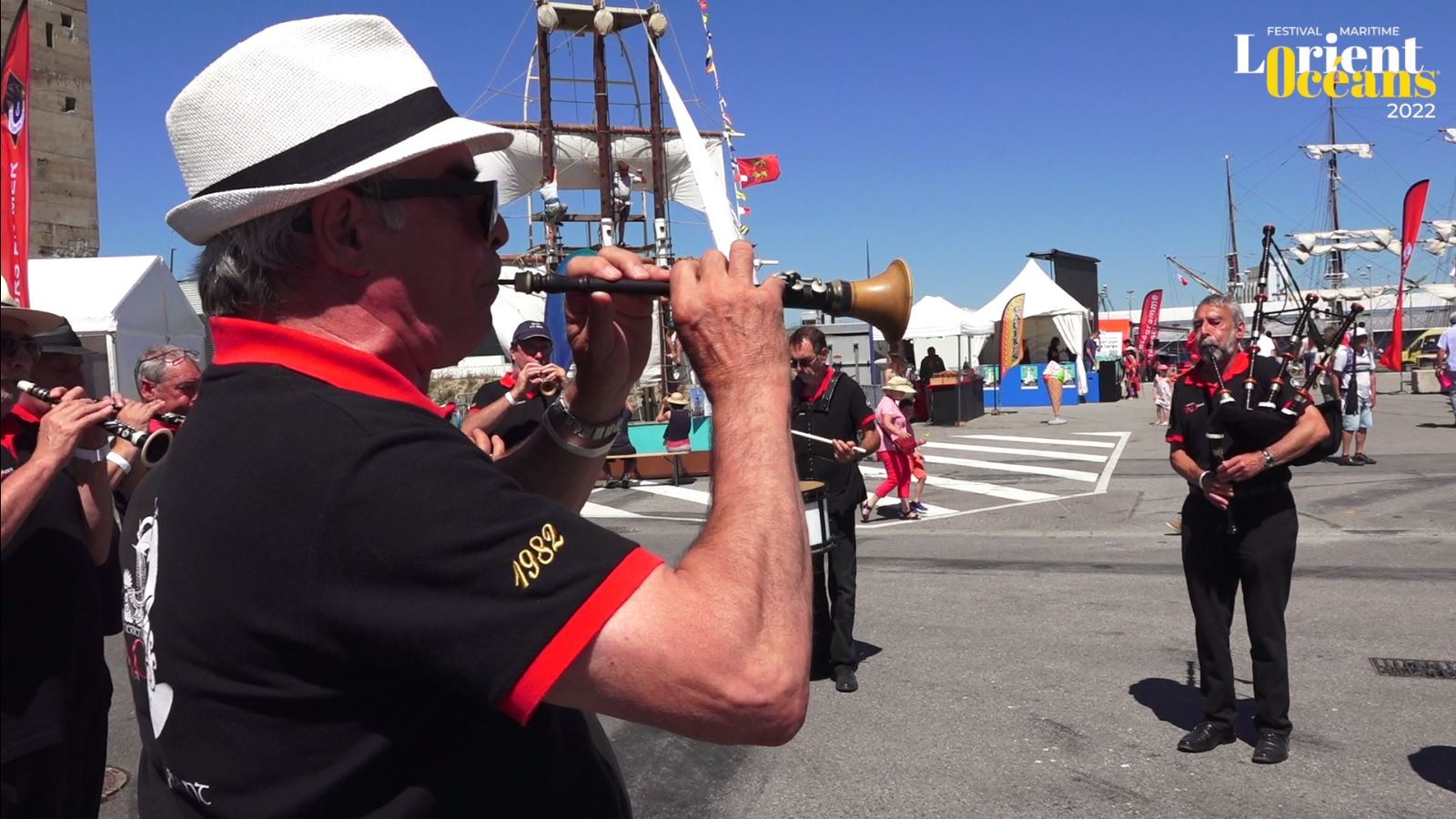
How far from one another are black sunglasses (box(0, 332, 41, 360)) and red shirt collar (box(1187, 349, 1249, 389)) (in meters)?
4.83

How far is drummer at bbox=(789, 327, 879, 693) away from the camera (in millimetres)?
6250

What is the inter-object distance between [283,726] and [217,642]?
0.12m

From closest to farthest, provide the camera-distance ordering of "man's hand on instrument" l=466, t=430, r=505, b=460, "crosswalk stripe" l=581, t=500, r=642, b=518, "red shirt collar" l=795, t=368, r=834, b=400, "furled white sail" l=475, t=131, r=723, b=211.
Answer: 1. "man's hand on instrument" l=466, t=430, r=505, b=460
2. "red shirt collar" l=795, t=368, r=834, b=400
3. "crosswalk stripe" l=581, t=500, r=642, b=518
4. "furled white sail" l=475, t=131, r=723, b=211

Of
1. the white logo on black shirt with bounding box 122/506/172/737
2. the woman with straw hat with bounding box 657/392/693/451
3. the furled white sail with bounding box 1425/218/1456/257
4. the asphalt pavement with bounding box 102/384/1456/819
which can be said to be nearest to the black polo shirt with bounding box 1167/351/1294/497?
the asphalt pavement with bounding box 102/384/1456/819

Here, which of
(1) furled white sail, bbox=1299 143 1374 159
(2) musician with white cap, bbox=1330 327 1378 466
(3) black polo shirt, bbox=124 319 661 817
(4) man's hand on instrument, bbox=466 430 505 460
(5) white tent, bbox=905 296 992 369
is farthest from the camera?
(1) furled white sail, bbox=1299 143 1374 159

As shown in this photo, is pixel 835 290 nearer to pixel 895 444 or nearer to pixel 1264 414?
pixel 1264 414

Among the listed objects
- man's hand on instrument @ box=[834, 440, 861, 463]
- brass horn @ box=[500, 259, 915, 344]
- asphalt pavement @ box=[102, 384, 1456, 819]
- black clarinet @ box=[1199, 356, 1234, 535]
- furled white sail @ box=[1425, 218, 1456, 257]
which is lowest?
asphalt pavement @ box=[102, 384, 1456, 819]

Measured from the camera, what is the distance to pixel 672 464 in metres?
15.8

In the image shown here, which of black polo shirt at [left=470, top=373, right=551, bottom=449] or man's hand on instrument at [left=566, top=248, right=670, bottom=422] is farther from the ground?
man's hand on instrument at [left=566, top=248, right=670, bottom=422]

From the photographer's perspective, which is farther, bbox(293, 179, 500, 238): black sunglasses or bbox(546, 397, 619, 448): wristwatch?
bbox(546, 397, 619, 448): wristwatch

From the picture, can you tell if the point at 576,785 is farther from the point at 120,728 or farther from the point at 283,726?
the point at 120,728

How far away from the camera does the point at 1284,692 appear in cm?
487

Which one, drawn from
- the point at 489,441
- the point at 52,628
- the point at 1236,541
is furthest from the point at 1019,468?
the point at 52,628

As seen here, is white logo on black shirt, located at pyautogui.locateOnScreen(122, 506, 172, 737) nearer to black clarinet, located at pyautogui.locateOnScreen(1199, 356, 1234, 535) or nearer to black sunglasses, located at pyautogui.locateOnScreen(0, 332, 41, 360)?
black sunglasses, located at pyautogui.locateOnScreen(0, 332, 41, 360)
